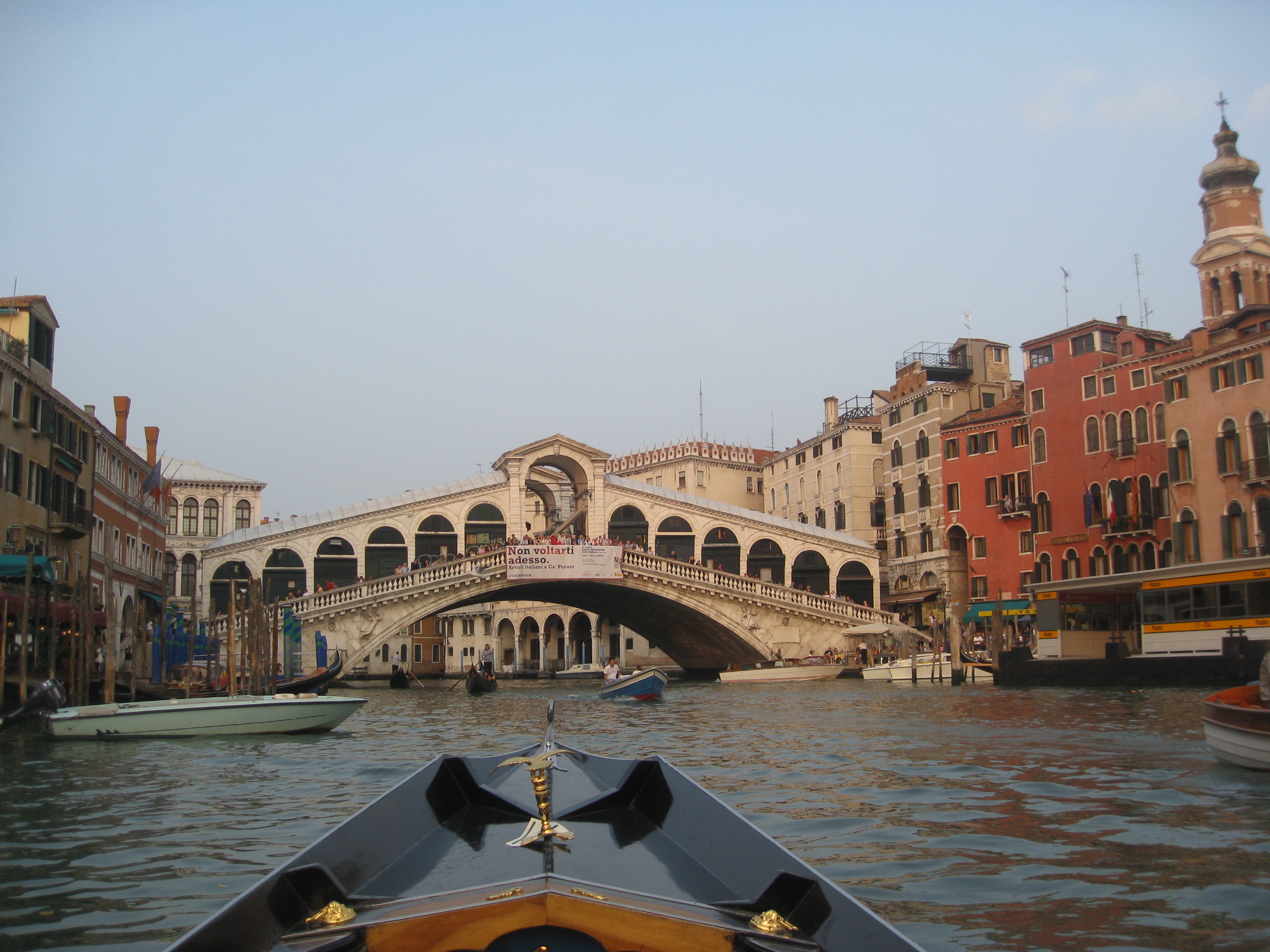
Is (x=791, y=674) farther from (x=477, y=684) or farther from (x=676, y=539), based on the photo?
(x=676, y=539)

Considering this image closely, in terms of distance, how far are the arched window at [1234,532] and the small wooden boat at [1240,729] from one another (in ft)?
49.3

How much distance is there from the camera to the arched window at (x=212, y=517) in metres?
40.3

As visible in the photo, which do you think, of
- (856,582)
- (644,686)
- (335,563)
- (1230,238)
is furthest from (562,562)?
(1230,238)

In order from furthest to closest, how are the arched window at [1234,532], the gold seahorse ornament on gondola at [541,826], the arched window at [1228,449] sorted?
the arched window at [1228,449], the arched window at [1234,532], the gold seahorse ornament on gondola at [541,826]

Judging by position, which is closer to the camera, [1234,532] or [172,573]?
[1234,532]

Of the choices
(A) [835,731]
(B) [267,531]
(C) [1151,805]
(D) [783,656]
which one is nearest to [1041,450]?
(D) [783,656]

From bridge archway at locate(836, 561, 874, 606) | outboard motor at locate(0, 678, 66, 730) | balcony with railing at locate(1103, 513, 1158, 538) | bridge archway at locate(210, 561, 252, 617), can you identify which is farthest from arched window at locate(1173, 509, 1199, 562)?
bridge archway at locate(210, 561, 252, 617)

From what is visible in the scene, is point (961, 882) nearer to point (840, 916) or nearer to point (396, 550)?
point (840, 916)

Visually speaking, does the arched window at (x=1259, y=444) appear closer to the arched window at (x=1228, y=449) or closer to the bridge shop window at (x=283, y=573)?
the arched window at (x=1228, y=449)

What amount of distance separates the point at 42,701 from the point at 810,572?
25.6m

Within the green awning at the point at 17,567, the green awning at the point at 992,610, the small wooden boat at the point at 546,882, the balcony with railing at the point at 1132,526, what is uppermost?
the balcony with railing at the point at 1132,526

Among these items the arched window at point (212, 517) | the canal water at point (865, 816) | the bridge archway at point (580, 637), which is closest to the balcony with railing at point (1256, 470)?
the canal water at point (865, 816)

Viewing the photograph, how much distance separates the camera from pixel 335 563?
109 feet

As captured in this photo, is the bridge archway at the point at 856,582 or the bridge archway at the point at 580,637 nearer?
the bridge archway at the point at 856,582
